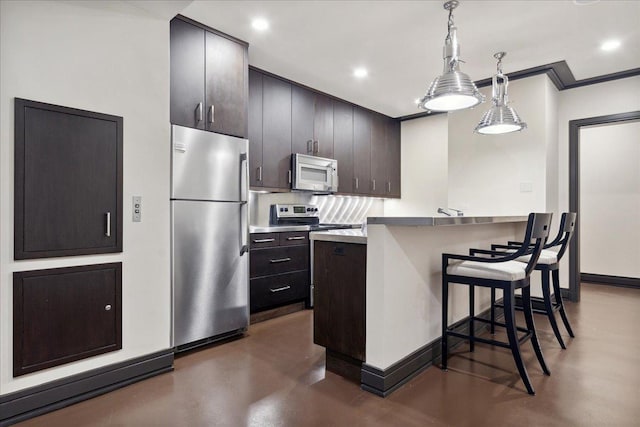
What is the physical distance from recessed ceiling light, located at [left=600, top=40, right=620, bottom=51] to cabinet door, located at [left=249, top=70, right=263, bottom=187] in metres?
3.25

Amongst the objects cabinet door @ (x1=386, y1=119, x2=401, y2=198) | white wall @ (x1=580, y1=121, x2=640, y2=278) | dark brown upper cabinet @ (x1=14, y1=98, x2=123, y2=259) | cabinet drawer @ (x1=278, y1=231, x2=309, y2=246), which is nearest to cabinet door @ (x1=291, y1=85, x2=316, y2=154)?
cabinet drawer @ (x1=278, y1=231, x2=309, y2=246)

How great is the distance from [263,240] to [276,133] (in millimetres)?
1237

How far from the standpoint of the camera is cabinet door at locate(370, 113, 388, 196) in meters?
5.27

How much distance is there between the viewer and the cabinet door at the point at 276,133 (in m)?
3.81

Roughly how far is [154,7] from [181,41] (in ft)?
1.42

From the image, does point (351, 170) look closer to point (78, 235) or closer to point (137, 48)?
point (137, 48)

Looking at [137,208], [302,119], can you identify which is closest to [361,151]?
[302,119]

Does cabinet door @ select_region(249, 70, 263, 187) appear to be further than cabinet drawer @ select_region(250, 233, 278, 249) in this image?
Yes

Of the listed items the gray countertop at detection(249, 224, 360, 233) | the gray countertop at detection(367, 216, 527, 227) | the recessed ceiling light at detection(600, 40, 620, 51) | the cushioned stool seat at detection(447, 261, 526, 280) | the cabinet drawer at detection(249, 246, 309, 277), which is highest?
the recessed ceiling light at detection(600, 40, 620, 51)

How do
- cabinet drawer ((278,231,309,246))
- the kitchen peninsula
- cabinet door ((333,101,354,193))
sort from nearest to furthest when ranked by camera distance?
1. the kitchen peninsula
2. cabinet drawer ((278,231,309,246))
3. cabinet door ((333,101,354,193))

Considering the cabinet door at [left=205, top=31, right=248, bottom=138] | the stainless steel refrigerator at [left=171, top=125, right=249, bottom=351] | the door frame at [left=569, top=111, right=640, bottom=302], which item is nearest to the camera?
the stainless steel refrigerator at [left=171, top=125, right=249, bottom=351]

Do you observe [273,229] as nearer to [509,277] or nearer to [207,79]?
[207,79]

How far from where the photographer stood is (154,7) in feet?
7.46

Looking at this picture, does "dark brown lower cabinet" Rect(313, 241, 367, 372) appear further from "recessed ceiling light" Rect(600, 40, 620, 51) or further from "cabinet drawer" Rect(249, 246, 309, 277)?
"recessed ceiling light" Rect(600, 40, 620, 51)
